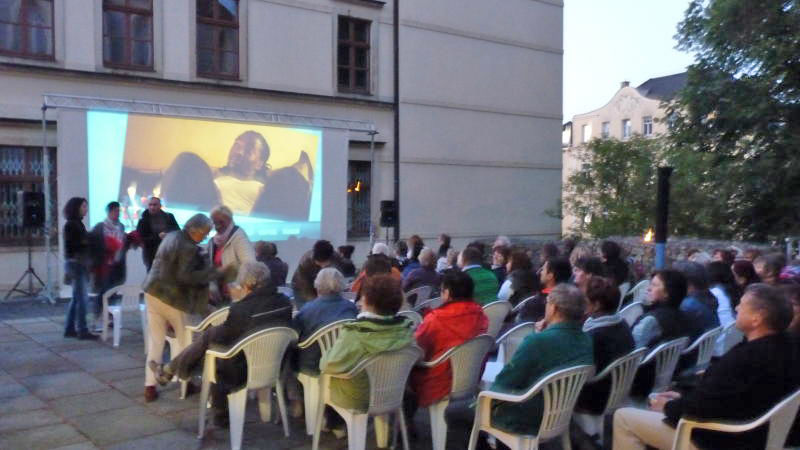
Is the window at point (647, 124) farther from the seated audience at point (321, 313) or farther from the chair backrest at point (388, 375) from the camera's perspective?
the chair backrest at point (388, 375)

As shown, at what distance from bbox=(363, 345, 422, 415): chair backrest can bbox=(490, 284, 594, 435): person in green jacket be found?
56cm

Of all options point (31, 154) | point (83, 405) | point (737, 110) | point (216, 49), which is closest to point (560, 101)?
point (737, 110)

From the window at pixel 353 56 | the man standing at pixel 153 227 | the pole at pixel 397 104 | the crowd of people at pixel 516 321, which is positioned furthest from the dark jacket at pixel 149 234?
the pole at pixel 397 104

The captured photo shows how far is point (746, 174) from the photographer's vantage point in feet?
Result: 54.4

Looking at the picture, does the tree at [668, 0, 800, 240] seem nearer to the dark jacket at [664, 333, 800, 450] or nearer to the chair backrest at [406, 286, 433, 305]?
the chair backrest at [406, 286, 433, 305]

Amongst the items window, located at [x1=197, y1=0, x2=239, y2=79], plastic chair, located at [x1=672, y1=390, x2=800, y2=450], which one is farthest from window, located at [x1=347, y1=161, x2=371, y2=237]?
plastic chair, located at [x1=672, y1=390, x2=800, y2=450]

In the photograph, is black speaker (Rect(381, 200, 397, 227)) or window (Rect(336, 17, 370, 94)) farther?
window (Rect(336, 17, 370, 94))

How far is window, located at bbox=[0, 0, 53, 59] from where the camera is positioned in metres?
11.6

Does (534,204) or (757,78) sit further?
(534,204)

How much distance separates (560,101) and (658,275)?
16519mm

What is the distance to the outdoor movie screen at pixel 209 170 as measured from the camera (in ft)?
36.9

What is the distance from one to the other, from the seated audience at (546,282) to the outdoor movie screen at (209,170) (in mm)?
8064

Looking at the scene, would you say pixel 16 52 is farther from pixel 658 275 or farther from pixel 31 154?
pixel 658 275

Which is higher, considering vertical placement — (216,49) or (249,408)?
(216,49)
